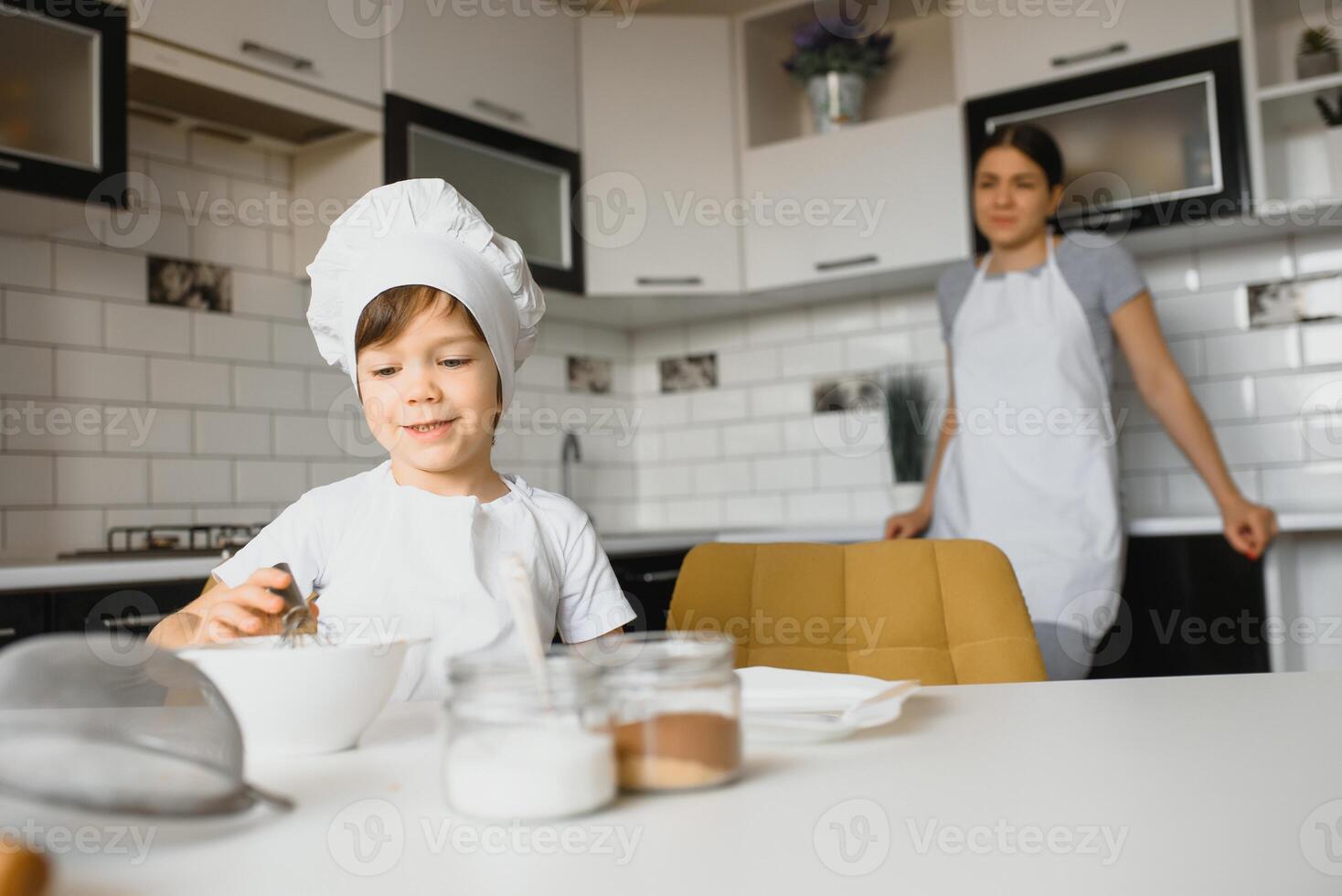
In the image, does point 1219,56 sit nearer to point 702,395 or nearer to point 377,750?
point 702,395

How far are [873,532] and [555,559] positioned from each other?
154 cm

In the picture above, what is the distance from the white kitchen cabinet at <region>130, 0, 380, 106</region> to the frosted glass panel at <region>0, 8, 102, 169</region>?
14 cm

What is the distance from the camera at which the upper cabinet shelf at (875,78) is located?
3.12 m

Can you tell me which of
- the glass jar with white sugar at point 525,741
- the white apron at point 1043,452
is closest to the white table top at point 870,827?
the glass jar with white sugar at point 525,741

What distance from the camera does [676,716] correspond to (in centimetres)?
53

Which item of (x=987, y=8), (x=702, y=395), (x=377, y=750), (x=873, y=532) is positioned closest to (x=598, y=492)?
(x=702, y=395)

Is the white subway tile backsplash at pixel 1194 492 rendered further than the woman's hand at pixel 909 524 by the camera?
Yes

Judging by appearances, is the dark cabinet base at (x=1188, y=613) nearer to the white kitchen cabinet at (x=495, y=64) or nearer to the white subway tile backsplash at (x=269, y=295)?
the white kitchen cabinet at (x=495, y=64)

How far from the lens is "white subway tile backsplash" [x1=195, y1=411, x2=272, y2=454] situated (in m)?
2.42

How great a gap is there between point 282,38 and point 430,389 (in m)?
1.47

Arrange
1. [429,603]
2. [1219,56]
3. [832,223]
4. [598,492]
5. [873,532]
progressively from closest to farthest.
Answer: [429,603] → [1219,56] → [873,532] → [832,223] → [598,492]

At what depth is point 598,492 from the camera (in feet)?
11.2

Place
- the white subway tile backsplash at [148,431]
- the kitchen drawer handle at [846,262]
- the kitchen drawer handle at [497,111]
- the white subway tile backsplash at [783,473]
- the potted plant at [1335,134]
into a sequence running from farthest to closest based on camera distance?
the white subway tile backsplash at [783,473] < the kitchen drawer handle at [846,262] < the kitchen drawer handle at [497,111] < the potted plant at [1335,134] < the white subway tile backsplash at [148,431]

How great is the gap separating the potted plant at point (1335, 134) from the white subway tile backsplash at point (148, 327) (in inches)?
95.2
